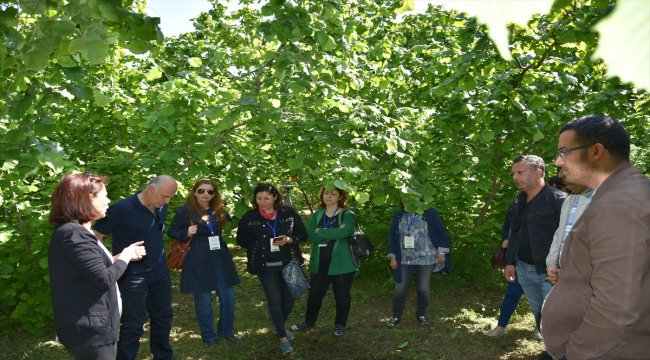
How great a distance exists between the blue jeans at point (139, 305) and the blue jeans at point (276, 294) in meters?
1.03

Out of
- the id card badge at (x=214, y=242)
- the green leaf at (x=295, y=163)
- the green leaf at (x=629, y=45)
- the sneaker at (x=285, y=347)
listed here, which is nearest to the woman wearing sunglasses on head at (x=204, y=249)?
Answer: the id card badge at (x=214, y=242)

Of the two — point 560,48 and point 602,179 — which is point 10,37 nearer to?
point 602,179

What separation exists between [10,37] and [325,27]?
7.70 feet

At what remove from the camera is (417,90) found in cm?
691

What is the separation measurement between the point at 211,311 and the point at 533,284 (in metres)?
3.53

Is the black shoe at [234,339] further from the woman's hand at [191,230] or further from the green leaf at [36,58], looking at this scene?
the green leaf at [36,58]

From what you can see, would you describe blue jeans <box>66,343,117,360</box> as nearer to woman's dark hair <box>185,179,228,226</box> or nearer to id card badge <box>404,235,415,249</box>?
woman's dark hair <box>185,179,228,226</box>

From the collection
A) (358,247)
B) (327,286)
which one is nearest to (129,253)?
(358,247)

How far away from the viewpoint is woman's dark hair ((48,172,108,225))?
2.80 meters

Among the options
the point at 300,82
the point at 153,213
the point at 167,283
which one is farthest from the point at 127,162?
the point at 300,82

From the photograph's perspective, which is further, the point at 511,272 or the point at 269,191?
the point at 269,191

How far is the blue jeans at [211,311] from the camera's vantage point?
17.2ft

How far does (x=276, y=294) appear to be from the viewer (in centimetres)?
502

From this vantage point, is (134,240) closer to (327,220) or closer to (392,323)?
(327,220)
